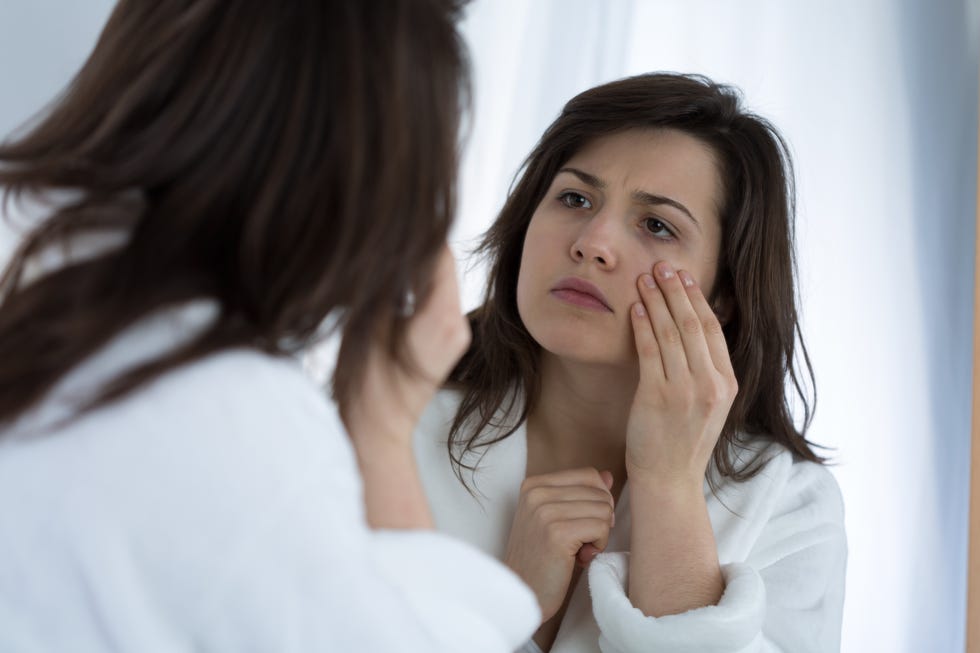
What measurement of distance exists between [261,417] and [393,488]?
207 mm

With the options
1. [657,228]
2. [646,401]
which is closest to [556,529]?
[646,401]

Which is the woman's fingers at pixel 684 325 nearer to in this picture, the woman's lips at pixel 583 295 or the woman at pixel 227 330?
the woman's lips at pixel 583 295

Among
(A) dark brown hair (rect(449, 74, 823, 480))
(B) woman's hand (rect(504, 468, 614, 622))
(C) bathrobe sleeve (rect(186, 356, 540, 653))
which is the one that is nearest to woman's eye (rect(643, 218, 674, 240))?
(A) dark brown hair (rect(449, 74, 823, 480))

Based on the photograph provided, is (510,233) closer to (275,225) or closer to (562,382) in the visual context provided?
(562,382)

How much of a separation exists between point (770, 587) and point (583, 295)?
438mm

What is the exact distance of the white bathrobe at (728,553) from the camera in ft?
3.59

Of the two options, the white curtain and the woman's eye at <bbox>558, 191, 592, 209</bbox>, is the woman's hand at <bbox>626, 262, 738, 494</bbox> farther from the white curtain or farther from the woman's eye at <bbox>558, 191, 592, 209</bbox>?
the white curtain

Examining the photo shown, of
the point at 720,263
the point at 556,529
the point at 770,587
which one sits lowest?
the point at 770,587

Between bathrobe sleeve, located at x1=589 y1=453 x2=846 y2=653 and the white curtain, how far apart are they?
0.49 m

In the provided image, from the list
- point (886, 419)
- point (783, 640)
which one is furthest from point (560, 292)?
point (886, 419)

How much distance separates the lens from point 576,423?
142 cm

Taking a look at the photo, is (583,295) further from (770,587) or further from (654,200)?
(770,587)

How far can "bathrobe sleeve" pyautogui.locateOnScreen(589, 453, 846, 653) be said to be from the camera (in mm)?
1083

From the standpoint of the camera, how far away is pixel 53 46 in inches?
56.4
